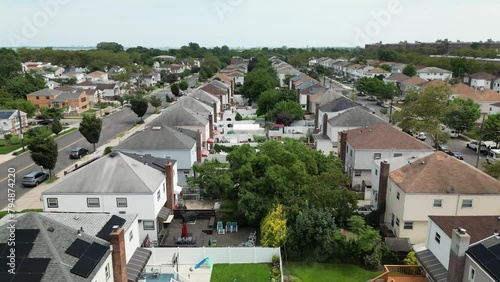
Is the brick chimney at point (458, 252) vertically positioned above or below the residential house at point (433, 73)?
below

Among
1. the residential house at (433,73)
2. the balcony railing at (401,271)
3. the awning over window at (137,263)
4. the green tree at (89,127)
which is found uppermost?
the residential house at (433,73)

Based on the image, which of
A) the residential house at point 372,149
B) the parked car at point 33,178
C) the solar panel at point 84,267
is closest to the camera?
the solar panel at point 84,267

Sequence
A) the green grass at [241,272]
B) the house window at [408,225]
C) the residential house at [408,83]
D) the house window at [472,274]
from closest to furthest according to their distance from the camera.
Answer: the house window at [472,274] < the green grass at [241,272] < the house window at [408,225] < the residential house at [408,83]

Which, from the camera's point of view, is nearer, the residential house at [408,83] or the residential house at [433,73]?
the residential house at [408,83]

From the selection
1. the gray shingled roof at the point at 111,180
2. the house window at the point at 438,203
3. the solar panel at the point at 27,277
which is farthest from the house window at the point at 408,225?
the solar panel at the point at 27,277

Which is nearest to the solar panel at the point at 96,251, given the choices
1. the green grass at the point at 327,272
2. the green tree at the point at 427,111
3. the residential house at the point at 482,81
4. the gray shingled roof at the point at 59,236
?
the gray shingled roof at the point at 59,236

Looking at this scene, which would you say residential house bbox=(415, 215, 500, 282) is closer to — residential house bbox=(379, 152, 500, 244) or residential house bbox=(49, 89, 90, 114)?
residential house bbox=(379, 152, 500, 244)

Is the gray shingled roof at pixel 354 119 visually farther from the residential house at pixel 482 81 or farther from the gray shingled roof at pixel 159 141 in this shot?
the residential house at pixel 482 81
